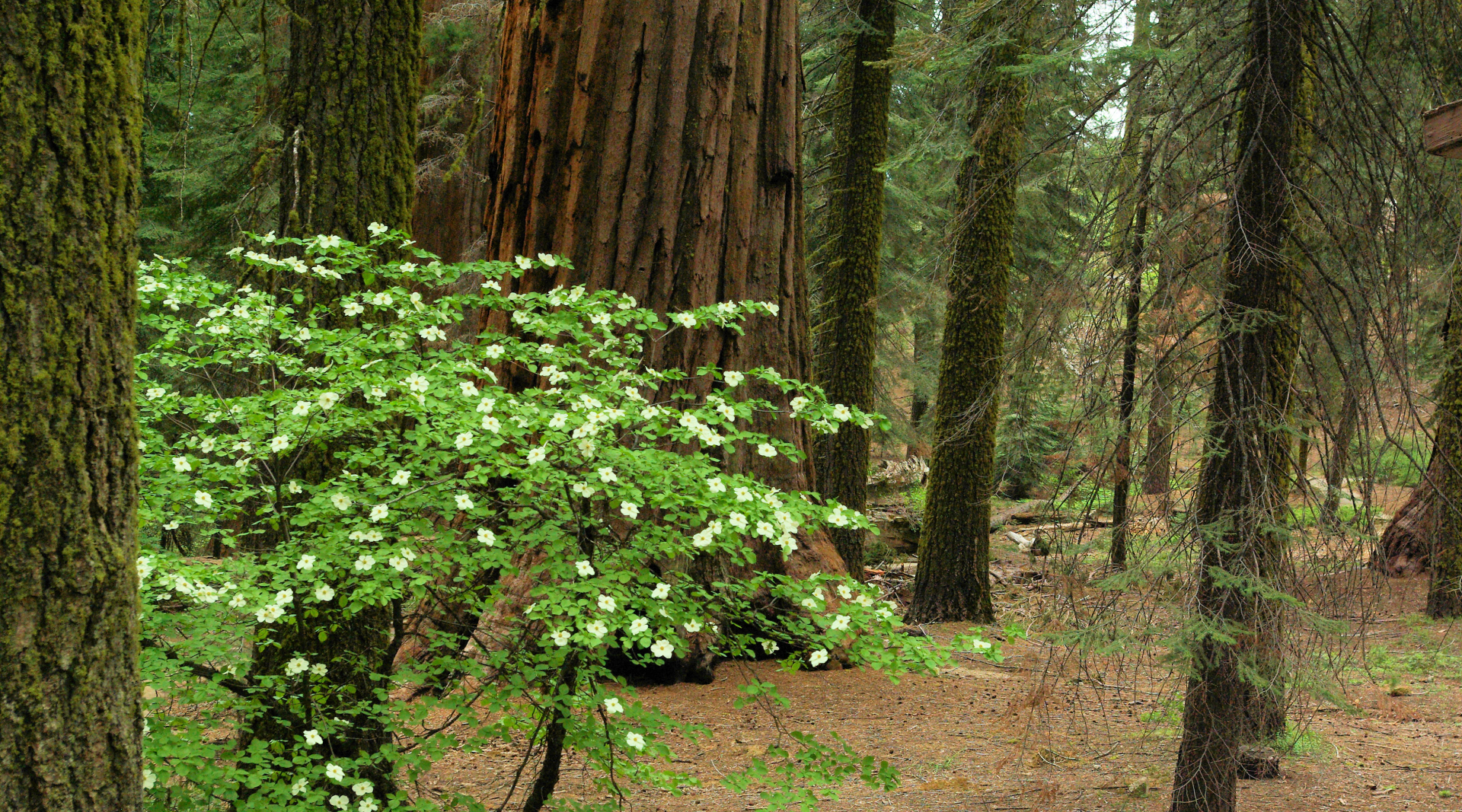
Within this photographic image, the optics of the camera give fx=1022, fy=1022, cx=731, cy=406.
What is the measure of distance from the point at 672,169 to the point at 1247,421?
3187 millimetres

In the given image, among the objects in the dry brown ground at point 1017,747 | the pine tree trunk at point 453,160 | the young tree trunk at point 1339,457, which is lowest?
the dry brown ground at point 1017,747

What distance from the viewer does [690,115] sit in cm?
565

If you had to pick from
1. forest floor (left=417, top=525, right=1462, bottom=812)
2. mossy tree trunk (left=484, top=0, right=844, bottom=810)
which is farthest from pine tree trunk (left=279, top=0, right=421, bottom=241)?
forest floor (left=417, top=525, right=1462, bottom=812)

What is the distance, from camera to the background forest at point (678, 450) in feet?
9.95

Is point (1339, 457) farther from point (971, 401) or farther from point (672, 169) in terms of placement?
point (971, 401)

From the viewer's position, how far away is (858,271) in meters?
9.48

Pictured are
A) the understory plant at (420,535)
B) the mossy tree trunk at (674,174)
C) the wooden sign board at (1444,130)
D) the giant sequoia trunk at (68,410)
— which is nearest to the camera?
the giant sequoia trunk at (68,410)

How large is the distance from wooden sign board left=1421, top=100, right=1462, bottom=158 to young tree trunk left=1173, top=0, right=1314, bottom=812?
1.69ft

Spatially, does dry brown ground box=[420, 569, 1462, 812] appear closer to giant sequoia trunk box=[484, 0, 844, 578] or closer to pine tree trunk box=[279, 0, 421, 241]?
giant sequoia trunk box=[484, 0, 844, 578]

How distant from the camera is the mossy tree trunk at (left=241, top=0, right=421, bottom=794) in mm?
3846

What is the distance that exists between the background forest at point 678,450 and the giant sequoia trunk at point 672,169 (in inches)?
1.0

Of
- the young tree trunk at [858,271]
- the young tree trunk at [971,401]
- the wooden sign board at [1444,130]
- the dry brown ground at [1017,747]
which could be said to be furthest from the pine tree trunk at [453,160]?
the wooden sign board at [1444,130]

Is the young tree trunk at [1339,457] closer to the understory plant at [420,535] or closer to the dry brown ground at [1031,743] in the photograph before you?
the dry brown ground at [1031,743]

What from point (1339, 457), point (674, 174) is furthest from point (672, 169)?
point (1339, 457)
